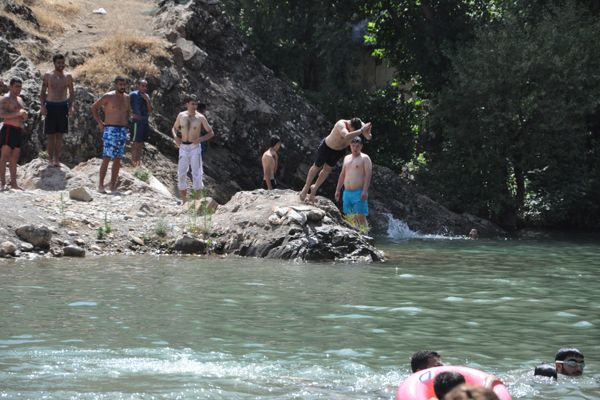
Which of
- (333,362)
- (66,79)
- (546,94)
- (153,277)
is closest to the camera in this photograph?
(333,362)

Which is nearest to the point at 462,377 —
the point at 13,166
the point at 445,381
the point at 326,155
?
the point at 445,381

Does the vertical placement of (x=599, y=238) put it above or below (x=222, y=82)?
below

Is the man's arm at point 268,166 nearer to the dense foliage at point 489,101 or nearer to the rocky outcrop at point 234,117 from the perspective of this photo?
the rocky outcrop at point 234,117

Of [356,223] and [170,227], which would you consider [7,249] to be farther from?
[356,223]

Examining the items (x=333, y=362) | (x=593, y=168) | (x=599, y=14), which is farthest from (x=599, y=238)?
(x=333, y=362)

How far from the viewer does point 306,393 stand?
711 cm

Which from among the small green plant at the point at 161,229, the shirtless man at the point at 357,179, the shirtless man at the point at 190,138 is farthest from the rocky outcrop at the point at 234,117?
the shirtless man at the point at 357,179

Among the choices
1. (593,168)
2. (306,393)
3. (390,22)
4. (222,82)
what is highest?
(390,22)

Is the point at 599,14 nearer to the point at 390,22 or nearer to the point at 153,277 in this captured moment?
the point at 390,22

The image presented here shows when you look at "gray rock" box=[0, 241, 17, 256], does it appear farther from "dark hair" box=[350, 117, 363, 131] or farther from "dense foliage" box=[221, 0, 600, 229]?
"dense foliage" box=[221, 0, 600, 229]

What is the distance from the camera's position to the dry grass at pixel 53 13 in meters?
26.0

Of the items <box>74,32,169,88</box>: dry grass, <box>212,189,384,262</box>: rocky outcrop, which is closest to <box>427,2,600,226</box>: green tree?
<box>74,32,169,88</box>: dry grass

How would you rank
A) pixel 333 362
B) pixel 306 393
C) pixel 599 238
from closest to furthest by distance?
pixel 306 393 → pixel 333 362 → pixel 599 238

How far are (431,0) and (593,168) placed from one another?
23.4ft
